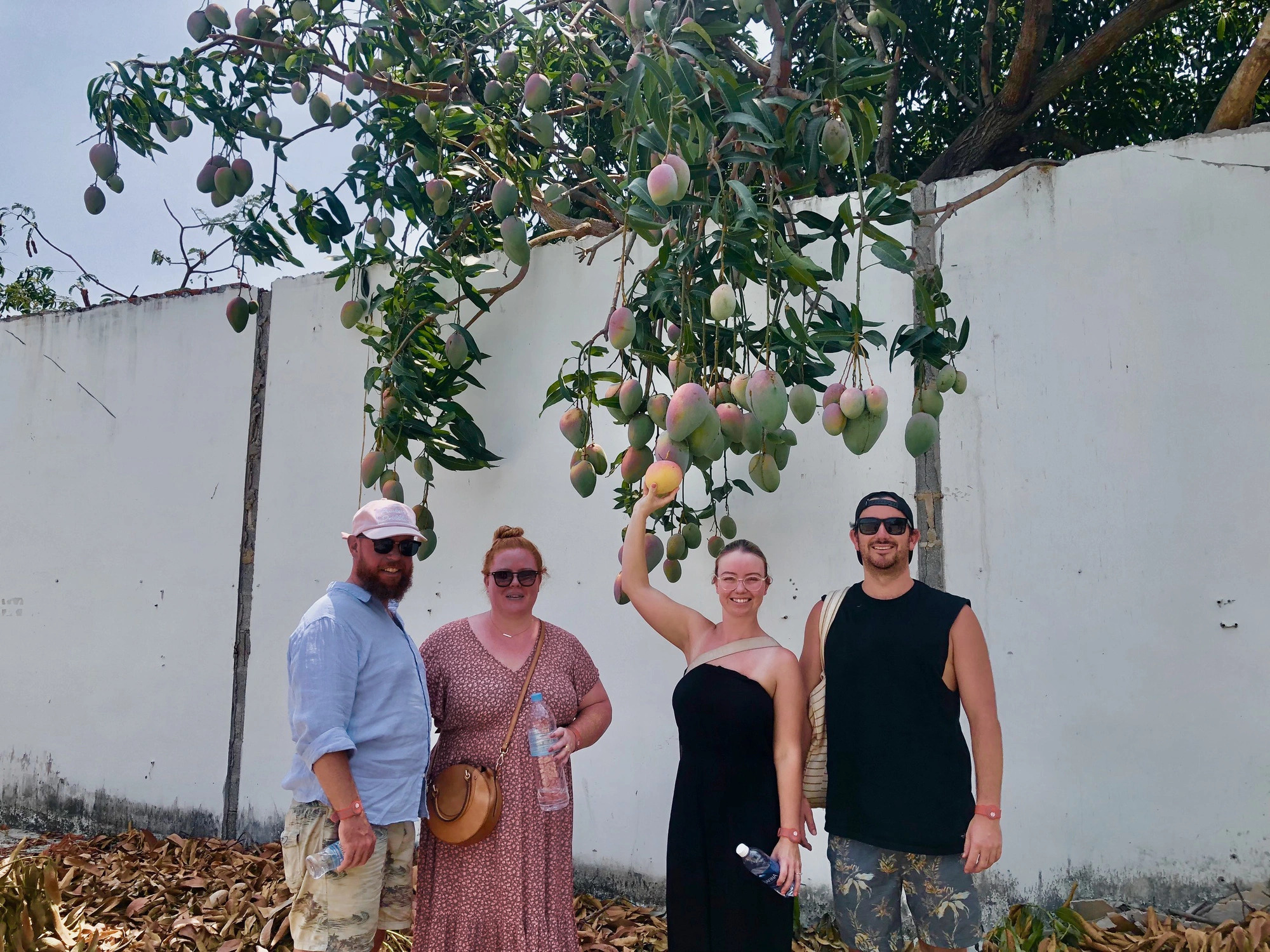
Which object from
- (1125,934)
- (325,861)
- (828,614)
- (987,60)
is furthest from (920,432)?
(987,60)

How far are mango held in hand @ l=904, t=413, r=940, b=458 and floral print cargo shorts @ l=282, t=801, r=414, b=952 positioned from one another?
4.32 feet

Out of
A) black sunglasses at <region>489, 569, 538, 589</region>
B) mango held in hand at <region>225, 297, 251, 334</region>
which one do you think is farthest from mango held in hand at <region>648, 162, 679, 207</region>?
mango held in hand at <region>225, 297, 251, 334</region>

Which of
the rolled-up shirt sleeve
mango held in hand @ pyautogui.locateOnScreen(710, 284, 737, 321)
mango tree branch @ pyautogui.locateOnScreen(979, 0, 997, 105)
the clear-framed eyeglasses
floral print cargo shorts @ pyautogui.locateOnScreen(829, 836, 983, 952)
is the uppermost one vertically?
mango tree branch @ pyautogui.locateOnScreen(979, 0, 997, 105)

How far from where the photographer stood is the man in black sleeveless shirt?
186 centimetres

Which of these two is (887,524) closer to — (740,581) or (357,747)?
(740,581)

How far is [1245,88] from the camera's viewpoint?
2.84m

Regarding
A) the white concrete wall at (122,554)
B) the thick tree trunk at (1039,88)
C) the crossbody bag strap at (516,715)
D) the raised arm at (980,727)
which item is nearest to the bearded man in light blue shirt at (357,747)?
the crossbody bag strap at (516,715)

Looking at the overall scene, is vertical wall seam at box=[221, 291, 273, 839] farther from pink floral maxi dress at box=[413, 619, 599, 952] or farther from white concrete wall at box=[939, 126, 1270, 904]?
white concrete wall at box=[939, 126, 1270, 904]

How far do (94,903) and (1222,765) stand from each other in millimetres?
3064

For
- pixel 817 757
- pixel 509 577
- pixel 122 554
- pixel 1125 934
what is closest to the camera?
pixel 817 757

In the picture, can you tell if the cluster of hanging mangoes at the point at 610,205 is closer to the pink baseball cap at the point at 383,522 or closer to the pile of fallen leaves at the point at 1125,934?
the pink baseball cap at the point at 383,522

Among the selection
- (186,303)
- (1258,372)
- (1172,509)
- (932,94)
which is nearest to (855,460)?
(1172,509)

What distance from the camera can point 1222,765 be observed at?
8.17 ft

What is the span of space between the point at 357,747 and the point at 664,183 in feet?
3.84
